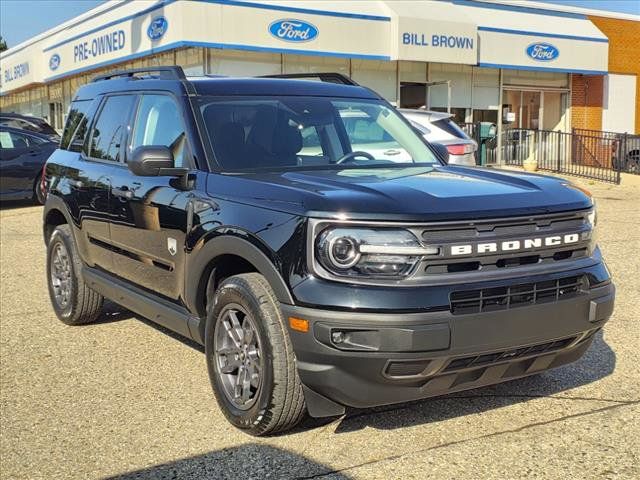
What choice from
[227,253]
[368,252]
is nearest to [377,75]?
[227,253]

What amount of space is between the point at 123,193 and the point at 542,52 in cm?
2012

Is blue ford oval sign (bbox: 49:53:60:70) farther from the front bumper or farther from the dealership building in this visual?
the front bumper

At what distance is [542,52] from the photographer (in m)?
22.4

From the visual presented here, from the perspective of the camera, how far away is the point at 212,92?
450cm

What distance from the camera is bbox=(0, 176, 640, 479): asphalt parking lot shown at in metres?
3.39

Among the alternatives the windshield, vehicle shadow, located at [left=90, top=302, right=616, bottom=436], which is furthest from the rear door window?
vehicle shadow, located at [left=90, top=302, right=616, bottom=436]

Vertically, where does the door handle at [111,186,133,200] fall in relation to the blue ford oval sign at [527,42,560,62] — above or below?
below

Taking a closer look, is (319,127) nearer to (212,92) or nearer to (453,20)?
(212,92)

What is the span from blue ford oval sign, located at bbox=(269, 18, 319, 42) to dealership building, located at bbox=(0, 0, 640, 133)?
0.08 feet

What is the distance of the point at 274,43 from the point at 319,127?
13.9 meters

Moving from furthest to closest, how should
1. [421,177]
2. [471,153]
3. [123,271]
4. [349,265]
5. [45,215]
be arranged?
[471,153]
[45,215]
[123,271]
[421,177]
[349,265]

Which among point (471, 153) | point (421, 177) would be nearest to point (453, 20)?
point (471, 153)

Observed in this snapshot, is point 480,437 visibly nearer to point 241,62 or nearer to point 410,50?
point 241,62

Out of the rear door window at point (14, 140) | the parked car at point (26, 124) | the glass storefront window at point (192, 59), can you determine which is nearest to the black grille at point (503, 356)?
the rear door window at point (14, 140)
